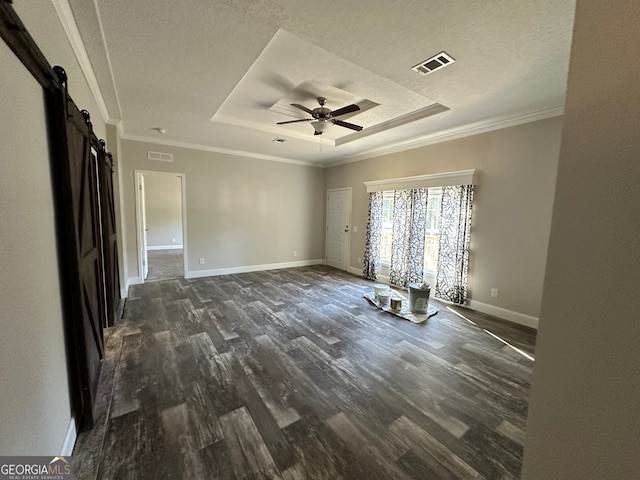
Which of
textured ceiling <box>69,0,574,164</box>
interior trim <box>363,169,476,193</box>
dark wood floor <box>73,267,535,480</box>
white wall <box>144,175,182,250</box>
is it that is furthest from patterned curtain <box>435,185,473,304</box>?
white wall <box>144,175,182,250</box>

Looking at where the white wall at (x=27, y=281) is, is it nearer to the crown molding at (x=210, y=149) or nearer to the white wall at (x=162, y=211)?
the crown molding at (x=210, y=149)

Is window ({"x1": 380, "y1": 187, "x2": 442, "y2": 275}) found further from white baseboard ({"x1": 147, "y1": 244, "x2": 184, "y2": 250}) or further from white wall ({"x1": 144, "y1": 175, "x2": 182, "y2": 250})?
white baseboard ({"x1": 147, "y1": 244, "x2": 184, "y2": 250})

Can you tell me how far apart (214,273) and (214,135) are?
2848 mm

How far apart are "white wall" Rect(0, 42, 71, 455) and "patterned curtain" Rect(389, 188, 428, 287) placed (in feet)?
14.9

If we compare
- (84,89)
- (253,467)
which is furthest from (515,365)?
(84,89)

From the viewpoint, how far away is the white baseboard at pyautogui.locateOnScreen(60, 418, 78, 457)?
4.82 feet

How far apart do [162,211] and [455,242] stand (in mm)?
9338

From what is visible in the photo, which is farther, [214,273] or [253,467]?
[214,273]

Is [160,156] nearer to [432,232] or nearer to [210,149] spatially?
[210,149]

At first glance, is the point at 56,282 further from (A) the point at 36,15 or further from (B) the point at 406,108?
(B) the point at 406,108

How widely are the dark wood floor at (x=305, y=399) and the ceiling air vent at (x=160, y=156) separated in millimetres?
2884

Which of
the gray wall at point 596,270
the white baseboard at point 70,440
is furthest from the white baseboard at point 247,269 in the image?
the gray wall at point 596,270

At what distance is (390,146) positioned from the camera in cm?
512

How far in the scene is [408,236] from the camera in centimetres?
481
